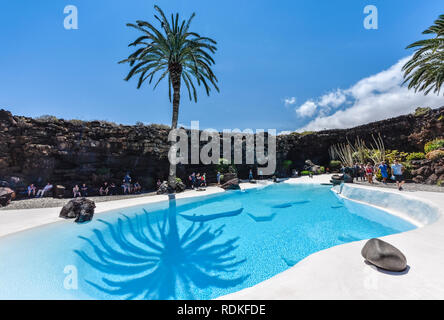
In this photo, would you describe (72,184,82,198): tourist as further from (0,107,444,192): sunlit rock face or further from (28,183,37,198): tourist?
(28,183,37,198): tourist

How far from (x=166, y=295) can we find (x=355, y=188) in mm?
12615

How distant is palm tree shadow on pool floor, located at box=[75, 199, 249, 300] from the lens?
136 inches

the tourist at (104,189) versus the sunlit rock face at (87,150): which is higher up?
the sunlit rock face at (87,150)

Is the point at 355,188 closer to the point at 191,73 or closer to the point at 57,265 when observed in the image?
the point at 57,265

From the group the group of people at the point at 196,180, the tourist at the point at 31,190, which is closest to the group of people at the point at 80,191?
the tourist at the point at 31,190

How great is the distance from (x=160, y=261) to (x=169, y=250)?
0.65 meters

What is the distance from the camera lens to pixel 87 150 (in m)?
15.0

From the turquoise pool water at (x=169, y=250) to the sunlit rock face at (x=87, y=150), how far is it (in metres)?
8.60

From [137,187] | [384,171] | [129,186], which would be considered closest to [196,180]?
[137,187]

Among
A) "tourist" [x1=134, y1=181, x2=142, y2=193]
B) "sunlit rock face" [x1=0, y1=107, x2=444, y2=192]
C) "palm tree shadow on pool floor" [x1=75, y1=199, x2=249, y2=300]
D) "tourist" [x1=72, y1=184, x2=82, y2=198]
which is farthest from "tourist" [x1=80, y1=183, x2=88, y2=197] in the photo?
"palm tree shadow on pool floor" [x1=75, y1=199, x2=249, y2=300]

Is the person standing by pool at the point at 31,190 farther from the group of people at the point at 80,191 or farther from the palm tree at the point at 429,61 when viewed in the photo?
the palm tree at the point at 429,61

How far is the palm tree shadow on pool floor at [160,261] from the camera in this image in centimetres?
345

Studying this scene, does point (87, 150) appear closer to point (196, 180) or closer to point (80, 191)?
point (80, 191)

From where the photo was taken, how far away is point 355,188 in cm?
1130
